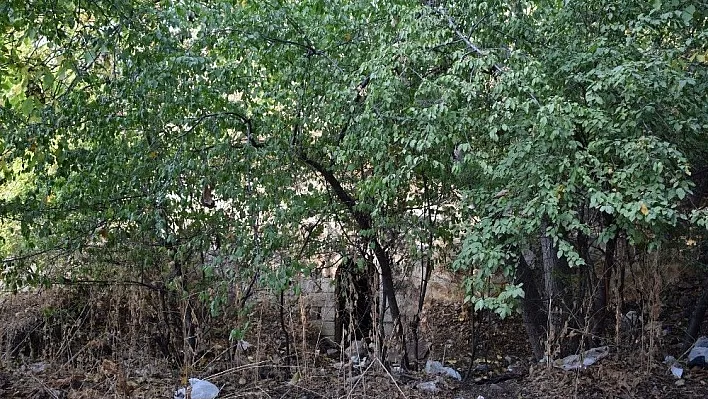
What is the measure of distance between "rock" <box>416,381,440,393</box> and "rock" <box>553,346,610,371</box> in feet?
3.09

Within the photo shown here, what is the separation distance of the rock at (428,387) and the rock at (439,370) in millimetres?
419

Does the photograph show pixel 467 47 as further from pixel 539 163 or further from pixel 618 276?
pixel 618 276

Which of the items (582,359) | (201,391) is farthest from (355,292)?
(582,359)

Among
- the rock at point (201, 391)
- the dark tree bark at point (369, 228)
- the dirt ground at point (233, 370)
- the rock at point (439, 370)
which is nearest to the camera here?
the rock at point (201, 391)

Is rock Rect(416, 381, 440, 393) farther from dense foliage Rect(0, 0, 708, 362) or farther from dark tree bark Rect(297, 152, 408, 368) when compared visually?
dense foliage Rect(0, 0, 708, 362)

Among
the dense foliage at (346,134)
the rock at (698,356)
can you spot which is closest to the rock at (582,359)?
the dense foliage at (346,134)

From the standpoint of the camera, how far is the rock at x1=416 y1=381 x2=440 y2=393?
5.32m

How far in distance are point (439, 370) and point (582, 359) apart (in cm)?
128

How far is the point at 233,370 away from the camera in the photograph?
5.16m

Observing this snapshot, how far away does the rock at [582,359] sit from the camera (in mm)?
5371

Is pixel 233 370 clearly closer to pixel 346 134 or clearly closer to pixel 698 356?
pixel 346 134

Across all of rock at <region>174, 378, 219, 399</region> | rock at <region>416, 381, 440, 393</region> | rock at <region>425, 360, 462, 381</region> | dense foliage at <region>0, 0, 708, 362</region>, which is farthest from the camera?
rock at <region>425, 360, 462, 381</region>

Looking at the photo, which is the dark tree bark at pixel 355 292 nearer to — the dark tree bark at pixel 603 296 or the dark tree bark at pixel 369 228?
the dark tree bark at pixel 369 228

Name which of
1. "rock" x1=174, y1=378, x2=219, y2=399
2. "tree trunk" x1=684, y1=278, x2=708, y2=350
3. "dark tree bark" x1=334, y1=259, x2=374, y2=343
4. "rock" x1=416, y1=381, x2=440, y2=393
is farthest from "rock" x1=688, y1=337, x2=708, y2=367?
"rock" x1=174, y1=378, x2=219, y2=399
